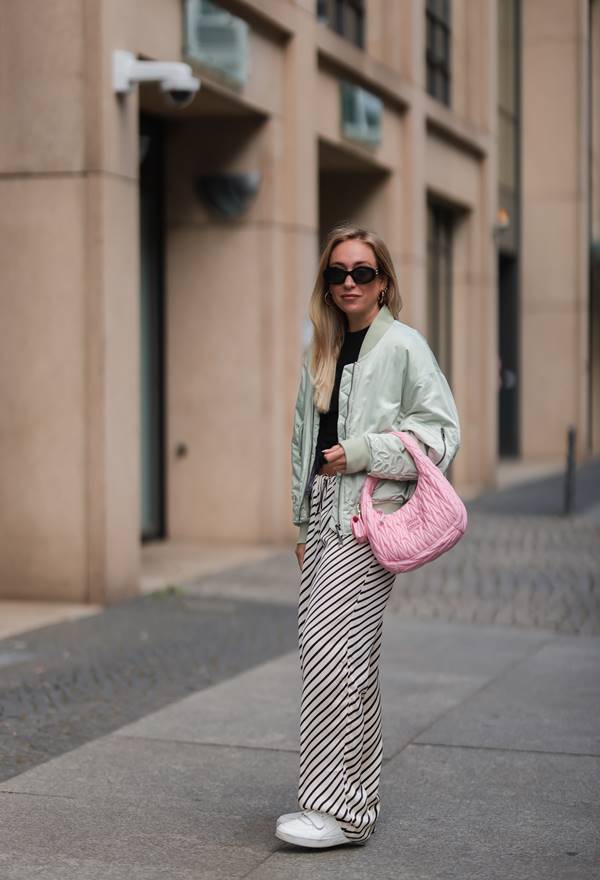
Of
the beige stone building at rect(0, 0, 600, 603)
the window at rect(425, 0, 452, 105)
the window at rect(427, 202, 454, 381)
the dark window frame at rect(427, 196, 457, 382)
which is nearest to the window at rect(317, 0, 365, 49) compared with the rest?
the beige stone building at rect(0, 0, 600, 603)

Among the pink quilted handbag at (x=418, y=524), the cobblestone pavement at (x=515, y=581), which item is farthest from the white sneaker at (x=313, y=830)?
the cobblestone pavement at (x=515, y=581)

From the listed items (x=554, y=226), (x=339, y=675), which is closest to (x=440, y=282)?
(x=554, y=226)

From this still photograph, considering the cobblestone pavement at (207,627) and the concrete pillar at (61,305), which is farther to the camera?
the concrete pillar at (61,305)

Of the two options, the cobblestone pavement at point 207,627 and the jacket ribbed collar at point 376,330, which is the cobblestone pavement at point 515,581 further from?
the jacket ribbed collar at point 376,330

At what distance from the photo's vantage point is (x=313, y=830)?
4.91 m

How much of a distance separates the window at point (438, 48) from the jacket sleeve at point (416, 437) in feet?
50.9

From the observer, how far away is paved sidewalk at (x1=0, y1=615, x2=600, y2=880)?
483cm

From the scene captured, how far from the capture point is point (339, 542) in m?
4.96

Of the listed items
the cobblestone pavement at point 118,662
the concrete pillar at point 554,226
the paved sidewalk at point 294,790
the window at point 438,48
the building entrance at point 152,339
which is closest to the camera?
the paved sidewalk at point 294,790

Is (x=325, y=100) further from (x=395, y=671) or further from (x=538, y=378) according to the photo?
(x=538, y=378)

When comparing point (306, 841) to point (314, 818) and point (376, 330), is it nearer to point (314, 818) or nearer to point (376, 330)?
point (314, 818)

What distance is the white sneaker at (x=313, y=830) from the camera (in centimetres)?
491

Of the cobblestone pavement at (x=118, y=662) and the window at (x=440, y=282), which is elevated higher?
the window at (x=440, y=282)

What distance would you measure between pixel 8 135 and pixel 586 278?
21.1 meters
